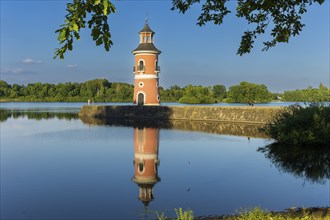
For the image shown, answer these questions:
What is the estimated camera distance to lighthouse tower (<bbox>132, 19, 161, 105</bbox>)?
38.0 metres

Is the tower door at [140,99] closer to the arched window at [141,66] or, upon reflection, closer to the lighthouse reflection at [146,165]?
the arched window at [141,66]

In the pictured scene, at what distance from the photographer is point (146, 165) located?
44.3 ft

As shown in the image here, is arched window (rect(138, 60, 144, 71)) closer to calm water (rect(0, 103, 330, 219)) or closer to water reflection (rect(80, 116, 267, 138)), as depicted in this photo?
water reflection (rect(80, 116, 267, 138))

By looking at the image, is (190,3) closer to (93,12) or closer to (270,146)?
(93,12)

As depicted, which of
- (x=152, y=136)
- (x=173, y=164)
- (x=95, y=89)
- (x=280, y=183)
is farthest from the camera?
(x=95, y=89)

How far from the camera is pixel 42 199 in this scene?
889 cm

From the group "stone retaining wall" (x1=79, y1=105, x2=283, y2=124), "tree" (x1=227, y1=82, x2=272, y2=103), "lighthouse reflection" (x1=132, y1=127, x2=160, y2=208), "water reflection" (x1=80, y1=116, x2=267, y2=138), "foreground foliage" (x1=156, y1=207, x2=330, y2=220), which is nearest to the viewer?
"foreground foliage" (x1=156, y1=207, x2=330, y2=220)

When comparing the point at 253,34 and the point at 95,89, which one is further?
the point at 95,89

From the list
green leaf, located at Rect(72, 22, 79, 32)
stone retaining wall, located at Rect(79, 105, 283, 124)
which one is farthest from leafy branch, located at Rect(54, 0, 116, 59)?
stone retaining wall, located at Rect(79, 105, 283, 124)

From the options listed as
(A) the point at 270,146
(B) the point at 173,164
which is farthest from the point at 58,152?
(A) the point at 270,146

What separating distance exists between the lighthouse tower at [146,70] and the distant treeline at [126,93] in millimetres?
30946

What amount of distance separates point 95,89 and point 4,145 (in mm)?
81777

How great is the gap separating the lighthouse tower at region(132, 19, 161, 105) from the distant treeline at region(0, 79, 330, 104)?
102 feet

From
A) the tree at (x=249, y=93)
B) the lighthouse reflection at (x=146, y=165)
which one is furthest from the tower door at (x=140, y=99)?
the tree at (x=249, y=93)
